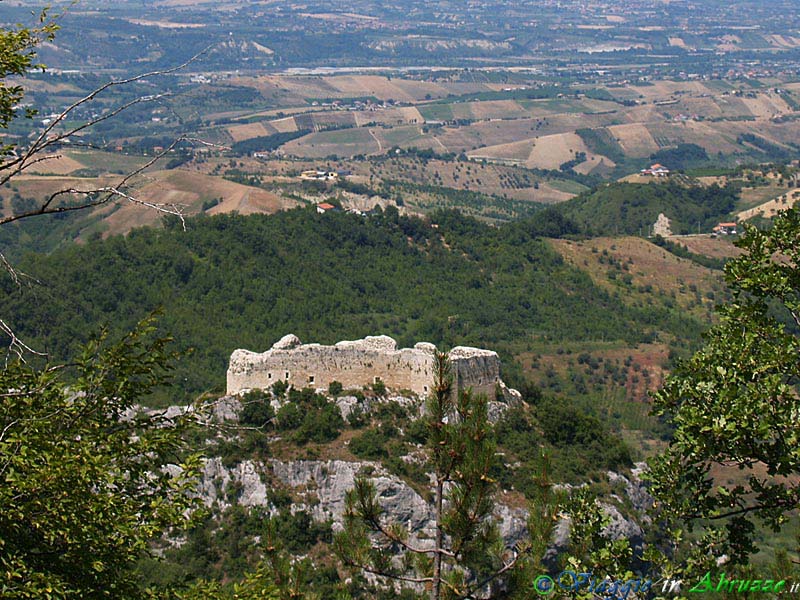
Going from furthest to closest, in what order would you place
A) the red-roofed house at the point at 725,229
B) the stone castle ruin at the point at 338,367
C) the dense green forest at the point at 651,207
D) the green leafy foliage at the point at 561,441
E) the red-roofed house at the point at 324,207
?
the dense green forest at the point at 651,207 → the red-roofed house at the point at 725,229 → the red-roofed house at the point at 324,207 → the green leafy foliage at the point at 561,441 → the stone castle ruin at the point at 338,367

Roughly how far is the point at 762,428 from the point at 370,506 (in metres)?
5.35

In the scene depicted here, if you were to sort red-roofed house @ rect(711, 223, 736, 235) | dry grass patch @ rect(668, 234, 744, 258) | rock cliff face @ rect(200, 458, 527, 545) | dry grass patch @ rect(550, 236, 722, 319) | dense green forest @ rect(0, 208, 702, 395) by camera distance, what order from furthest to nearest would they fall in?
red-roofed house @ rect(711, 223, 736, 235), dry grass patch @ rect(668, 234, 744, 258), dry grass patch @ rect(550, 236, 722, 319), dense green forest @ rect(0, 208, 702, 395), rock cliff face @ rect(200, 458, 527, 545)

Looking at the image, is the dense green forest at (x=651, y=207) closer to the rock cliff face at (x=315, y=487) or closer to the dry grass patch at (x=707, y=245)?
the dry grass patch at (x=707, y=245)

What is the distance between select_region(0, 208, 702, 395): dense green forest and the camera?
7094 centimetres

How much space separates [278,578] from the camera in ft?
53.1

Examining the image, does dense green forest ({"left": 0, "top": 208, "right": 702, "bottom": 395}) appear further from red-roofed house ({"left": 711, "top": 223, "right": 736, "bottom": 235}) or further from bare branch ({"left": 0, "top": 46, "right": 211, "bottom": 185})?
bare branch ({"left": 0, "top": 46, "right": 211, "bottom": 185})

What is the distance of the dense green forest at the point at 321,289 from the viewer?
70938mm

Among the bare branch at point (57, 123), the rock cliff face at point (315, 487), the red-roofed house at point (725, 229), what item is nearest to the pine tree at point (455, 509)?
the bare branch at point (57, 123)

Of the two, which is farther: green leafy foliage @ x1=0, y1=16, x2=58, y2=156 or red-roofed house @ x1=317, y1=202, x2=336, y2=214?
red-roofed house @ x1=317, y1=202, x2=336, y2=214

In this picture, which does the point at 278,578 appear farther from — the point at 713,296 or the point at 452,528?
the point at 713,296

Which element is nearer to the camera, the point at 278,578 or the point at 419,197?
→ the point at 278,578

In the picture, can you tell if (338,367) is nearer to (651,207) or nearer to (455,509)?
(455,509)

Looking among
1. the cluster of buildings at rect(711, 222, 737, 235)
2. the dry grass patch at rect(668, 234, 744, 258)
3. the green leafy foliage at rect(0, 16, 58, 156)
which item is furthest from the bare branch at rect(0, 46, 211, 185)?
the cluster of buildings at rect(711, 222, 737, 235)

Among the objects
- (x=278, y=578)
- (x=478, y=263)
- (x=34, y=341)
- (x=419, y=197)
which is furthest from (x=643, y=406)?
(x=419, y=197)
